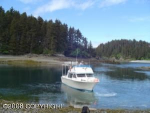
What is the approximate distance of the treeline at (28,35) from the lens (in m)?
108

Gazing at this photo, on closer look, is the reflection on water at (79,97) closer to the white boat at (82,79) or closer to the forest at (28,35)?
the white boat at (82,79)

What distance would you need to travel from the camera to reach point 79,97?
106 feet

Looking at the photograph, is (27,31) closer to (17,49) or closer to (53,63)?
(17,49)

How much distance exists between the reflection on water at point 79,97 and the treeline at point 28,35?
245 ft

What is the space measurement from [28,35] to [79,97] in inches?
3324

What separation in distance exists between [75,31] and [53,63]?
7012cm

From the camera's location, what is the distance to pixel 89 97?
105ft

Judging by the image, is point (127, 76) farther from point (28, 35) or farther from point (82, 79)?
point (28, 35)

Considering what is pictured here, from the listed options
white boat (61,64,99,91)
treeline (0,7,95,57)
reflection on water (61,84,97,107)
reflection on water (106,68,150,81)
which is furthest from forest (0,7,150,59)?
reflection on water (61,84,97,107)

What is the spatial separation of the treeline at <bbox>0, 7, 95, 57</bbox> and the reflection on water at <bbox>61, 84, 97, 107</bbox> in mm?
74742

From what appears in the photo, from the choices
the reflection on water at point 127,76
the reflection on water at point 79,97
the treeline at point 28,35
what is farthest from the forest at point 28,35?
the reflection on water at point 79,97

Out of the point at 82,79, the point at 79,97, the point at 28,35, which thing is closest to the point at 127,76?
the point at 82,79

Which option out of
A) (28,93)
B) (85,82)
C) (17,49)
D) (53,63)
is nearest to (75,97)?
(85,82)

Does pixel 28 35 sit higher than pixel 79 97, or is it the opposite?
pixel 28 35
